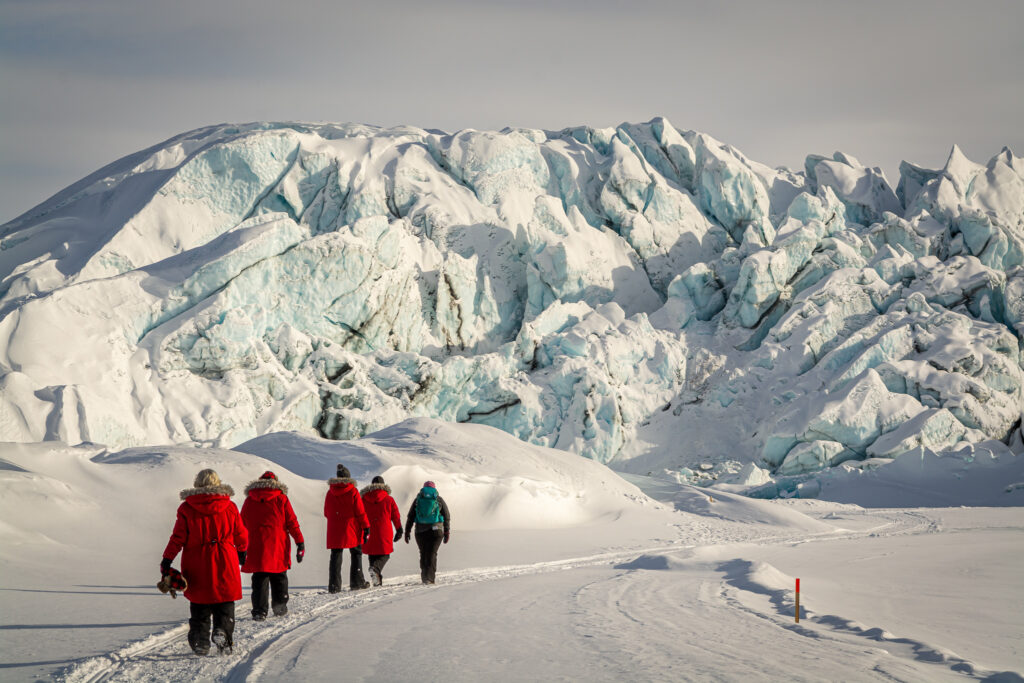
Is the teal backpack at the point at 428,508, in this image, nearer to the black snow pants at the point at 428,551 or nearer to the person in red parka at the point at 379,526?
the black snow pants at the point at 428,551

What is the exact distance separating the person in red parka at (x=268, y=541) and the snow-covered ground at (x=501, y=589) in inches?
9.5

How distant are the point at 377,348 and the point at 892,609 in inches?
932

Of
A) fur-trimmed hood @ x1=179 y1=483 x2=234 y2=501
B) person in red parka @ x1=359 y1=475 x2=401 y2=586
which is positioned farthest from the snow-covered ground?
fur-trimmed hood @ x1=179 y1=483 x2=234 y2=501

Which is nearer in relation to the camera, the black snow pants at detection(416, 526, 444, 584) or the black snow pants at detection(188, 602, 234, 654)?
the black snow pants at detection(188, 602, 234, 654)

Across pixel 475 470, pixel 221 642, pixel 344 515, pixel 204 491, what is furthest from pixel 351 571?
pixel 475 470

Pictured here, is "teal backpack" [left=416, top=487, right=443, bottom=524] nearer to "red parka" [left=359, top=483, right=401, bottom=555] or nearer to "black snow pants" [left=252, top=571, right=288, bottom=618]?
"red parka" [left=359, top=483, right=401, bottom=555]

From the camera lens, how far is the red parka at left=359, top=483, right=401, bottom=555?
7.68 m

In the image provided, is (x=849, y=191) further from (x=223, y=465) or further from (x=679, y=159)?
(x=223, y=465)

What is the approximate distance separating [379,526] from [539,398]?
822 inches

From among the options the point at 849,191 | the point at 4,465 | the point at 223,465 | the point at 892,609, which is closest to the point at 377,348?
the point at 223,465

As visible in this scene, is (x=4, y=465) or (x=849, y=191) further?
(x=849, y=191)

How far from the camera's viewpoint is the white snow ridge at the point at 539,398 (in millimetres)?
5488

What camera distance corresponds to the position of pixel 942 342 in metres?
29.1

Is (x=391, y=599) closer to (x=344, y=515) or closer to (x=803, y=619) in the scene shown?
(x=344, y=515)
